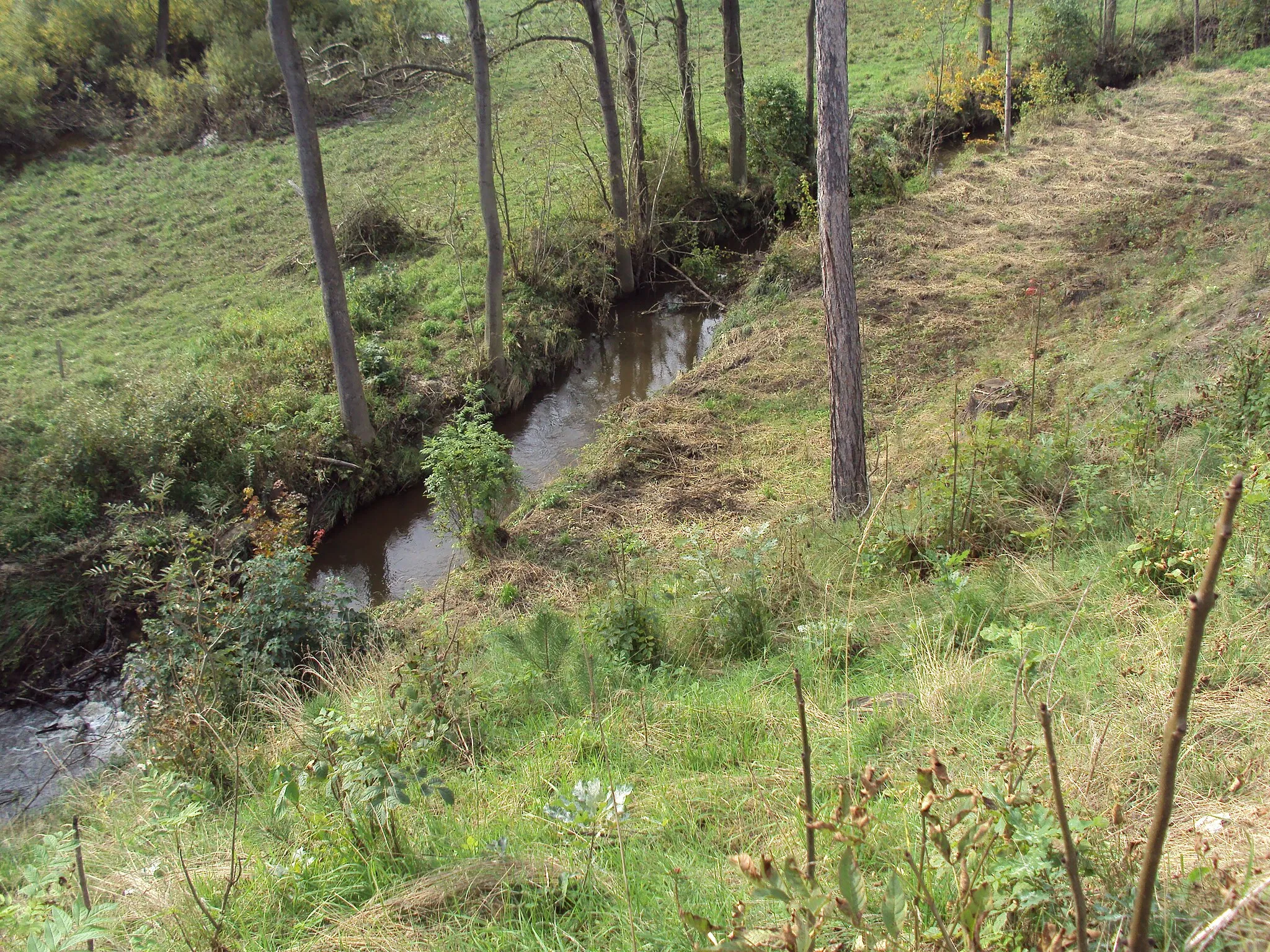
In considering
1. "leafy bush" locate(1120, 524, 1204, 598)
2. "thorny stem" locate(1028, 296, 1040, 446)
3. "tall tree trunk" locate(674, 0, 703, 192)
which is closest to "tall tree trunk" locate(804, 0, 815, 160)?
"tall tree trunk" locate(674, 0, 703, 192)

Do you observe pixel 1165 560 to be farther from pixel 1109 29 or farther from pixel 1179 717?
pixel 1109 29

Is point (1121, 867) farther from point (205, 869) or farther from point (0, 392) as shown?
point (0, 392)

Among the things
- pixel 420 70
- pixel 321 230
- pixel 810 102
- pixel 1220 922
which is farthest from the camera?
pixel 810 102

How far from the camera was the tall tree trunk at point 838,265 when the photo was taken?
5.90 m

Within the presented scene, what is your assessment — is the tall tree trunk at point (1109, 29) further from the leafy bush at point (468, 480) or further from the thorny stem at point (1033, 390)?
the leafy bush at point (468, 480)

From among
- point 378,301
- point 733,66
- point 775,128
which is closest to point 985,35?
point 775,128

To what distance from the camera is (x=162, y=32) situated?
24547 millimetres

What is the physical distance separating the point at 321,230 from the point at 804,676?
8693 millimetres

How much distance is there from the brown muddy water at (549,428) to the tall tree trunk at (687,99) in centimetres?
333

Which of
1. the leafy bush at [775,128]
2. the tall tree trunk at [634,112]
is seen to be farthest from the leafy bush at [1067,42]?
the tall tree trunk at [634,112]

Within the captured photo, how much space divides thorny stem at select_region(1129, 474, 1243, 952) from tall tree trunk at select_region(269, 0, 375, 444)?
10203mm

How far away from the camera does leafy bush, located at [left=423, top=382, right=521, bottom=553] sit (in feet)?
28.8

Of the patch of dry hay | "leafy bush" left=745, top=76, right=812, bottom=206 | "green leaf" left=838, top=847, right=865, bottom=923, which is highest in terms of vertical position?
"leafy bush" left=745, top=76, right=812, bottom=206

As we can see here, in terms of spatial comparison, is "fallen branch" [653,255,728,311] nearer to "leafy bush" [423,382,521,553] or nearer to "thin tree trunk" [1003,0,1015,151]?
"leafy bush" [423,382,521,553]
